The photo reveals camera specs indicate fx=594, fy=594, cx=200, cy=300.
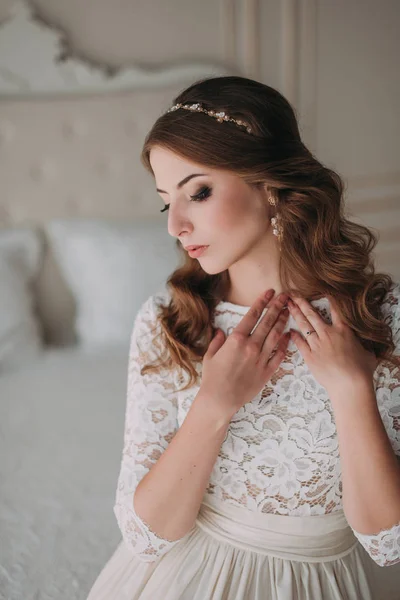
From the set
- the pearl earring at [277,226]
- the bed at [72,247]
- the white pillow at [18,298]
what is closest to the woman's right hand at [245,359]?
the pearl earring at [277,226]

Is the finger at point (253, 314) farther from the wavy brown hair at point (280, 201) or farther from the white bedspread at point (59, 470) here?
the white bedspread at point (59, 470)

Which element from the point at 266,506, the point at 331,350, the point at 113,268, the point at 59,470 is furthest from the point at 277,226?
the point at 113,268

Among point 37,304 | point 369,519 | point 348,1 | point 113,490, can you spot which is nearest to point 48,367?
point 37,304

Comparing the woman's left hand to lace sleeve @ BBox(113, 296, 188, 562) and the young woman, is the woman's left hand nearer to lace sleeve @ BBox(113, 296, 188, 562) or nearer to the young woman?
the young woman

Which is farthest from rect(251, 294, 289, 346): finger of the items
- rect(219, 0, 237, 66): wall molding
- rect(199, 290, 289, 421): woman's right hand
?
rect(219, 0, 237, 66): wall molding

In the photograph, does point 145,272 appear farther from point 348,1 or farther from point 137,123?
point 348,1

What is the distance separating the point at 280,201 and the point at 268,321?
0.23 m

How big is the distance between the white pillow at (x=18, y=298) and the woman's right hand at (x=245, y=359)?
1440 millimetres

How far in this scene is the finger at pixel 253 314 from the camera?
43.3 inches

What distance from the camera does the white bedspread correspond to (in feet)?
4.61

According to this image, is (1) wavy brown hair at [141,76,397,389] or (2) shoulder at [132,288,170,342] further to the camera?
(2) shoulder at [132,288,170,342]

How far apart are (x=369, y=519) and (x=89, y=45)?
2.22 m

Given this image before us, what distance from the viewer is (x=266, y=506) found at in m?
1.11

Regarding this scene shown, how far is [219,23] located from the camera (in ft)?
8.43
